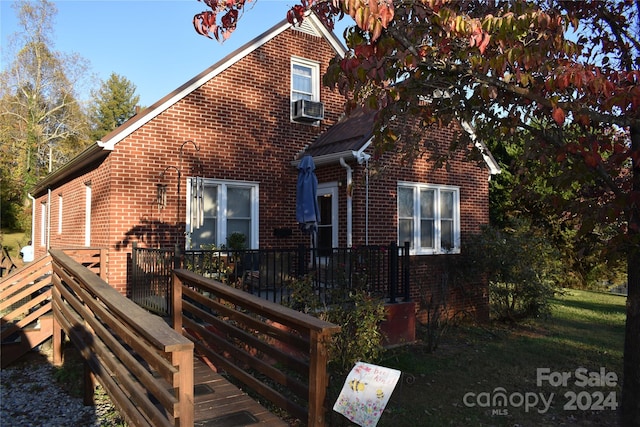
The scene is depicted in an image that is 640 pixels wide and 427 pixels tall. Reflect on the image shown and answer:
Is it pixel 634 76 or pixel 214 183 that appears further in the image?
pixel 214 183

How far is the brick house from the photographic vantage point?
837 cm

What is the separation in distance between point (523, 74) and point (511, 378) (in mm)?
4410

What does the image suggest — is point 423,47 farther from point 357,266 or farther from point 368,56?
point 357,266

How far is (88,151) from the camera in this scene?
28.1ft

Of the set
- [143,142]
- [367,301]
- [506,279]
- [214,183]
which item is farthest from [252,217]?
[506,279]

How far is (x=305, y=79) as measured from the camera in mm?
10852

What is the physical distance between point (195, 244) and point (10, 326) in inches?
133

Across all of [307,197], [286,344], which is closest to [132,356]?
[286,344]

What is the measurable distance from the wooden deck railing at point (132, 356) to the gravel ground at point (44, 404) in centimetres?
28

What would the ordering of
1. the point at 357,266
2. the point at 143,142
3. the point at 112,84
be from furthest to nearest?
the point at 112,84, the point at 143,142, the point at 357,266

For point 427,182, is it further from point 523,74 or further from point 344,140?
point 523,74

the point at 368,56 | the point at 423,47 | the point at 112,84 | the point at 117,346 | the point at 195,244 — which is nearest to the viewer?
the point at 368,56

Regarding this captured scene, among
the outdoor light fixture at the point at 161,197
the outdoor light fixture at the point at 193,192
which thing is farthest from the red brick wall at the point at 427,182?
the outdoor light fixture at the point at 161,197

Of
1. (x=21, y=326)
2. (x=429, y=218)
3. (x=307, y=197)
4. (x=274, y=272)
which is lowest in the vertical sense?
(x=21, y=326)
